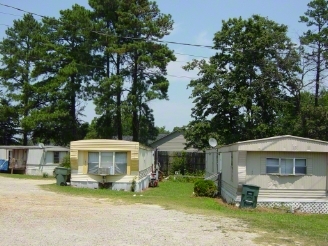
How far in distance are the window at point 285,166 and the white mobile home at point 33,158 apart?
61.8ft

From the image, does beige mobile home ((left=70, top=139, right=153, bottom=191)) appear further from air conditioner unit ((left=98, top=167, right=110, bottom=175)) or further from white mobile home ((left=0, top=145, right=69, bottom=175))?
white mobile home ((left=0, top=145, right=69, bottom=175))

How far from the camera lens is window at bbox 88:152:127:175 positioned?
2108 centimetres

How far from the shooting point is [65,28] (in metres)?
38.2

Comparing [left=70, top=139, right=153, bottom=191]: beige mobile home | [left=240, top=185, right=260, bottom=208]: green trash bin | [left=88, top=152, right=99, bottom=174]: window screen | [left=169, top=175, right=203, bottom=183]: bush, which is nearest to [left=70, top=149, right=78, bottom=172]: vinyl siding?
[left=70, top=139, right=153, bottom=191]: beige mobile home

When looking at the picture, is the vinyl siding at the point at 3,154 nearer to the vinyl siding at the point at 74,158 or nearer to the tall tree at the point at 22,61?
the tall tree at the point at 22,61

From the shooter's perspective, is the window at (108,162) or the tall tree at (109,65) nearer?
the window at (108,162)

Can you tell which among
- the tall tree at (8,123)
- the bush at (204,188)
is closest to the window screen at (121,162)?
the bush at (204,188)

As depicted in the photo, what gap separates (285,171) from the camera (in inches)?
680

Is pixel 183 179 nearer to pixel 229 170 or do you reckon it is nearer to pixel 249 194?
pixel 229 170

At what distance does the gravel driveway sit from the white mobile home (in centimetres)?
1830

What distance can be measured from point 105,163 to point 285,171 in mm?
8248

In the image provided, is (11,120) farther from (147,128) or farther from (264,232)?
(264,232)

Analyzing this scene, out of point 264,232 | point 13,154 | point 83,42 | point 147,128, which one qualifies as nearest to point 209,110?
point 147,128

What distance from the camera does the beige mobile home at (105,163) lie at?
69.0 feet
